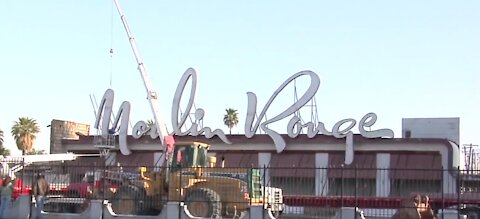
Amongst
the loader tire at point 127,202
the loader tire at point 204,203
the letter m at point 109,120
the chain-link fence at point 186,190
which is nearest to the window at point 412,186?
the chain-link fence at point 186,190

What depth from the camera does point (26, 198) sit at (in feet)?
92.5

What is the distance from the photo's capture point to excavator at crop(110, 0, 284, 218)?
2748cm

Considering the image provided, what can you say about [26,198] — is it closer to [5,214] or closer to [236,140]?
[5,214]

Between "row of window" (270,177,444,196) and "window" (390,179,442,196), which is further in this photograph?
"row of window" (270,177,444,196)

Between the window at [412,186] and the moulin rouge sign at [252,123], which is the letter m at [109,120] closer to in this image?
the moulin rouge sign at [252,123]

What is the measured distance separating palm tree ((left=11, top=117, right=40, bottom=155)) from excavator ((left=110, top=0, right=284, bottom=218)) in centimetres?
5759

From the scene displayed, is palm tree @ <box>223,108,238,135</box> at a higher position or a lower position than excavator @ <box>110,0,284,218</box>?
higher

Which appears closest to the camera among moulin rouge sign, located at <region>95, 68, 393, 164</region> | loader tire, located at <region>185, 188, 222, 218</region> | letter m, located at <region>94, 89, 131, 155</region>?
loader tire, located at <region>185, 188, 222, 218</region>

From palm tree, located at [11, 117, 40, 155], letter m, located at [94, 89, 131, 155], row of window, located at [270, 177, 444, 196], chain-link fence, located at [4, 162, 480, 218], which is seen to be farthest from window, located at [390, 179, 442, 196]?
palm tree, located at [11, 117, 40, 155]

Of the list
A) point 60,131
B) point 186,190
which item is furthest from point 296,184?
point 60,131

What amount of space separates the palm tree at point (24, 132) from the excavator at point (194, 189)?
2267 inches

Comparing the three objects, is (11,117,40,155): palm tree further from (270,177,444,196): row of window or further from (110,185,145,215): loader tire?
(110,185,145,215): loader tire

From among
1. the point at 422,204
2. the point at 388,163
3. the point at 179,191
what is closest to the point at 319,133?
the point at 388,163

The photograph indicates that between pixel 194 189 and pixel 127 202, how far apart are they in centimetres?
277
